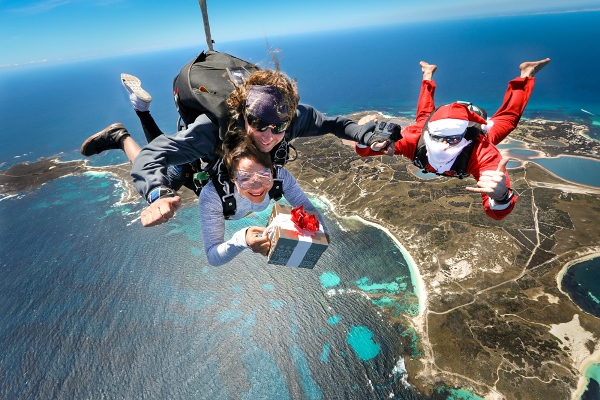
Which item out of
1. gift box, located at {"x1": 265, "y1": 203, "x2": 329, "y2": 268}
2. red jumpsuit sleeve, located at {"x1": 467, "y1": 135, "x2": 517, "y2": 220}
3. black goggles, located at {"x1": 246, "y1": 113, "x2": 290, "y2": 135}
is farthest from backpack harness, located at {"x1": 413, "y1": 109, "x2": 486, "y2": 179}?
black goggles, located at {"x1": 246, "y1": 113, "x2": 290, "y2": 135}

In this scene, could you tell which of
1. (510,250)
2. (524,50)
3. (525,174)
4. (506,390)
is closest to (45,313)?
(506,390)

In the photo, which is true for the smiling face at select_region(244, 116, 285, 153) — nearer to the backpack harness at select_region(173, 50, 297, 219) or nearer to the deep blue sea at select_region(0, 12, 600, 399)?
the backpack harness at select_region(173, 50, 297, 219)

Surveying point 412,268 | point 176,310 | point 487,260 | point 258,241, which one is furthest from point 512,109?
point 176,310

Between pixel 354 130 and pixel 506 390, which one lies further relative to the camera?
pixel 506 390

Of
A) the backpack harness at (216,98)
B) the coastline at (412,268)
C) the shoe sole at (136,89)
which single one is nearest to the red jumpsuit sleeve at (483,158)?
the backpack harness at (216,98)

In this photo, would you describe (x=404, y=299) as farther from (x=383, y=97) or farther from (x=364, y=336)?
(x=383, y=97)

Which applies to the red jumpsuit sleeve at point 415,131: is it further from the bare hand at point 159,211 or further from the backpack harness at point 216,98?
the bare hand at point 159,211
